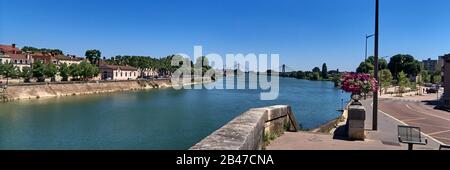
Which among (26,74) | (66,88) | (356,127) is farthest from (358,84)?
(26,74)

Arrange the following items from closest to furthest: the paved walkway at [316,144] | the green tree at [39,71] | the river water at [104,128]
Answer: the paved walkway at [316,144]
the river water at [104,128]
the green tree at [39,71]

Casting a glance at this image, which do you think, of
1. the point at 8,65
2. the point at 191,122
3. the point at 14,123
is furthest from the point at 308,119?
the point at 8,65

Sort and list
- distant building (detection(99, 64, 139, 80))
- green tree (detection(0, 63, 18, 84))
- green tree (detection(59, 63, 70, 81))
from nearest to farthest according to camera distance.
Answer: green tree (detection(0, 63, 18, 84)) → green tree (detection(59, 63, 70, 81)) → distant building (detection(99, 64, 139, 80))

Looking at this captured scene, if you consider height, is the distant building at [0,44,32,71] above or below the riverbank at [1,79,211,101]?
above

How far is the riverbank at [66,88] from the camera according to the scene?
60.5 m

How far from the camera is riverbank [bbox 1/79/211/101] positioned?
6050 cm

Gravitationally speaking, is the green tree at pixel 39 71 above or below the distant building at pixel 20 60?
below

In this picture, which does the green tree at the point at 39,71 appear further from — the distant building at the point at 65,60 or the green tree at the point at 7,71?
the distant building at the point at 65,60

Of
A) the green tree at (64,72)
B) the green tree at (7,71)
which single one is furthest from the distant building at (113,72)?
the green tree at (7,71)

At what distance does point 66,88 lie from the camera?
7444 cm

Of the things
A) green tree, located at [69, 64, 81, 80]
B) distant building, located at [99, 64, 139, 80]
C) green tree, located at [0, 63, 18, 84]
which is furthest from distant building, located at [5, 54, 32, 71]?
distant building, located at [99, 64, 139, 80]

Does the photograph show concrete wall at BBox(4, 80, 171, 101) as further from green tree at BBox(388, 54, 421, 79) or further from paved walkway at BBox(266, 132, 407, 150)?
green tree at BBox(388, 54, 421, 79)
